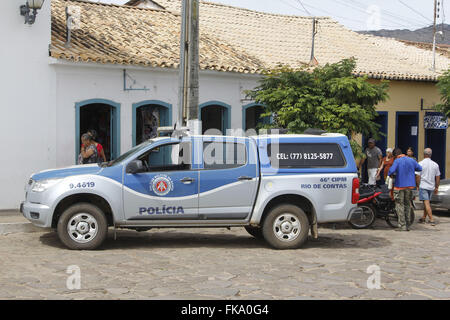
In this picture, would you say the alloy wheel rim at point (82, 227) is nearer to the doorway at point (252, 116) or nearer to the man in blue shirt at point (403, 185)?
the man in blue shirt at point (403, 185)

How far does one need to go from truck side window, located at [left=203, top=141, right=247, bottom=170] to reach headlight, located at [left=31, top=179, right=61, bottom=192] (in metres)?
2.43

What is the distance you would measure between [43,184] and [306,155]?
4.33 metres

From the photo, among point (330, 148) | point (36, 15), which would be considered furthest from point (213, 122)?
point (330, 148)

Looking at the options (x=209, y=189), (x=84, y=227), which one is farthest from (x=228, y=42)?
(x=84, y=227)

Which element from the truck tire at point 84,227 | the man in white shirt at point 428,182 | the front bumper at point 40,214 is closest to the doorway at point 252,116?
the man in white shirt at point 428,182

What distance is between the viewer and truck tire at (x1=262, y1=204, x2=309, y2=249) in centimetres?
1076

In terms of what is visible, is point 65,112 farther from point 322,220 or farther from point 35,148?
point 322,220

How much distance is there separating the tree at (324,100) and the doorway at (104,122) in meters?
3.85

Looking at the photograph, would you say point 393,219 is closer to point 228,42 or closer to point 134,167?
point 134,167

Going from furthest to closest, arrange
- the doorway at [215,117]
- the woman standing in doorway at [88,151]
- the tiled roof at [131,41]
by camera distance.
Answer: the doorway at [215,117]
the tiled roof at [131,41]
the woman standing in doorway at [88,151]

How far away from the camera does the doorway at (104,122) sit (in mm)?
16234

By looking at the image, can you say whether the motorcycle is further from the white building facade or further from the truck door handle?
the white building facade

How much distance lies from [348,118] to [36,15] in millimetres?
7273

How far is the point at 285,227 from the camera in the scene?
1082 cm
